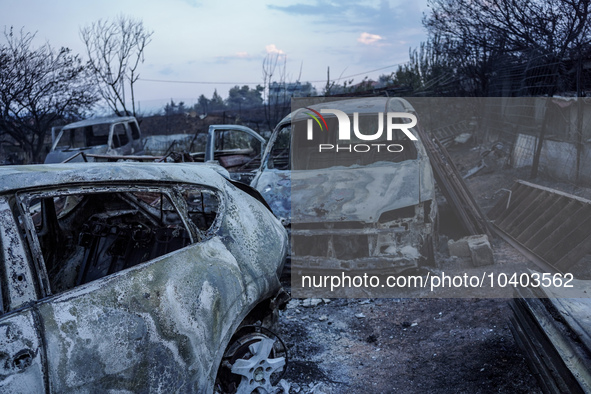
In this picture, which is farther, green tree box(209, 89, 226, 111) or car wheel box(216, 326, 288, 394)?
green tree box(209, 89, 226, 111)

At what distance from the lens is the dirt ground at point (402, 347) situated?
10.6 feet

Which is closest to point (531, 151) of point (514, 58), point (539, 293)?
point (514, 58)

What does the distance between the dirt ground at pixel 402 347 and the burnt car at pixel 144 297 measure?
79 centimetres

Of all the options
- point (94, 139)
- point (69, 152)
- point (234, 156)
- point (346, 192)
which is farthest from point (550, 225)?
point (94, 139)

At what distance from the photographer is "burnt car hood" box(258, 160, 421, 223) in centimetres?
487

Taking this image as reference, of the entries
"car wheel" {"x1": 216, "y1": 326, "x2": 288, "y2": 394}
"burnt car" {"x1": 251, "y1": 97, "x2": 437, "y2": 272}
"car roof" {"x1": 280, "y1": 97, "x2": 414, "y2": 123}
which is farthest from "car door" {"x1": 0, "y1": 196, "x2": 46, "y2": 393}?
"car roof" {"x1": 280, "y1": 97, "x2": 414, "y2": 123}

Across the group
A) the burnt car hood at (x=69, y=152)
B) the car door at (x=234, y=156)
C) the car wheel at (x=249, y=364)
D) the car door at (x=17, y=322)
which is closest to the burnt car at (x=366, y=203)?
the car door at (x=234, y=156)

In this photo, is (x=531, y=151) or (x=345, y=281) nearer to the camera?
(x=345, y=281)

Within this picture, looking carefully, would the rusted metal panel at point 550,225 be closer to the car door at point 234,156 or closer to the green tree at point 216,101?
the car door at point 234,156

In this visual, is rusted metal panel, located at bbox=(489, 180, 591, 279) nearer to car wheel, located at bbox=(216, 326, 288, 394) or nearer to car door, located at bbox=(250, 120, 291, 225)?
car door, located at bbox=(250, 120, 291, 225)

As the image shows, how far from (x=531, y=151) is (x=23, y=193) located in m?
9.89

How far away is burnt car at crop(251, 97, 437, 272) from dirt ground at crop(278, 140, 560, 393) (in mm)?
473

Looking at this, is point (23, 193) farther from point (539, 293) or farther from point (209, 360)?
point (539, 293)

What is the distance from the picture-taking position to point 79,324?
1.81m
